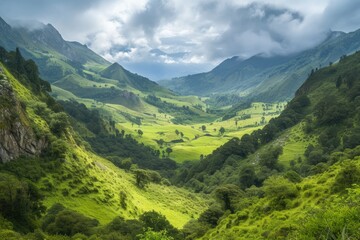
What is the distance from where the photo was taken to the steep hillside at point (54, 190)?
7156 cm

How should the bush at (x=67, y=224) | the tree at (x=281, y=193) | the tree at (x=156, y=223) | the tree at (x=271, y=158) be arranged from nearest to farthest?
1. the tree at (x=281, y=193)
2. the bush at (x=67, y=224)
3. the tree at (x=156, y=223)
4. the tree at (x=271, y=158)

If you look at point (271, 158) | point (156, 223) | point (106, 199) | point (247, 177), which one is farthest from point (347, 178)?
point (271, 158)

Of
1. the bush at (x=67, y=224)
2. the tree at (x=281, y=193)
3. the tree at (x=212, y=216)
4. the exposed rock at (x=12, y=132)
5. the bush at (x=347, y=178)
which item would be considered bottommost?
the tree at (x=212, y=216)

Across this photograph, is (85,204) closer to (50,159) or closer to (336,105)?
(50,159)

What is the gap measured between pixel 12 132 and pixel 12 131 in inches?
10.9

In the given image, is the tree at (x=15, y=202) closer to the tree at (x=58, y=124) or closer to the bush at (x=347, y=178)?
the tree at (x=58, y=124)

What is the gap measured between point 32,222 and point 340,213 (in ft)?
218

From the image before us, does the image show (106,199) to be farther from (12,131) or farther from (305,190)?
(305,190)

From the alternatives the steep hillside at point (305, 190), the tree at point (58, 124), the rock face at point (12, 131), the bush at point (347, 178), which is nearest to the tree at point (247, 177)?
the steep hillside at point (305, 190)

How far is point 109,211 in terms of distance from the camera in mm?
101562

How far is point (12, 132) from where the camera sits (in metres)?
93.8

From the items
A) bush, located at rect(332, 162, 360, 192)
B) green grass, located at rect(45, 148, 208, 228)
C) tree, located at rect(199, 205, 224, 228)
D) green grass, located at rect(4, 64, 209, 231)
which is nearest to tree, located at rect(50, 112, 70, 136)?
green grass, located at rect(4, 64, 209, 231)

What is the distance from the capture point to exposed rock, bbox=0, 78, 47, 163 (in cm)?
9056

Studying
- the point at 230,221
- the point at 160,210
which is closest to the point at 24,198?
the point at 230,221
